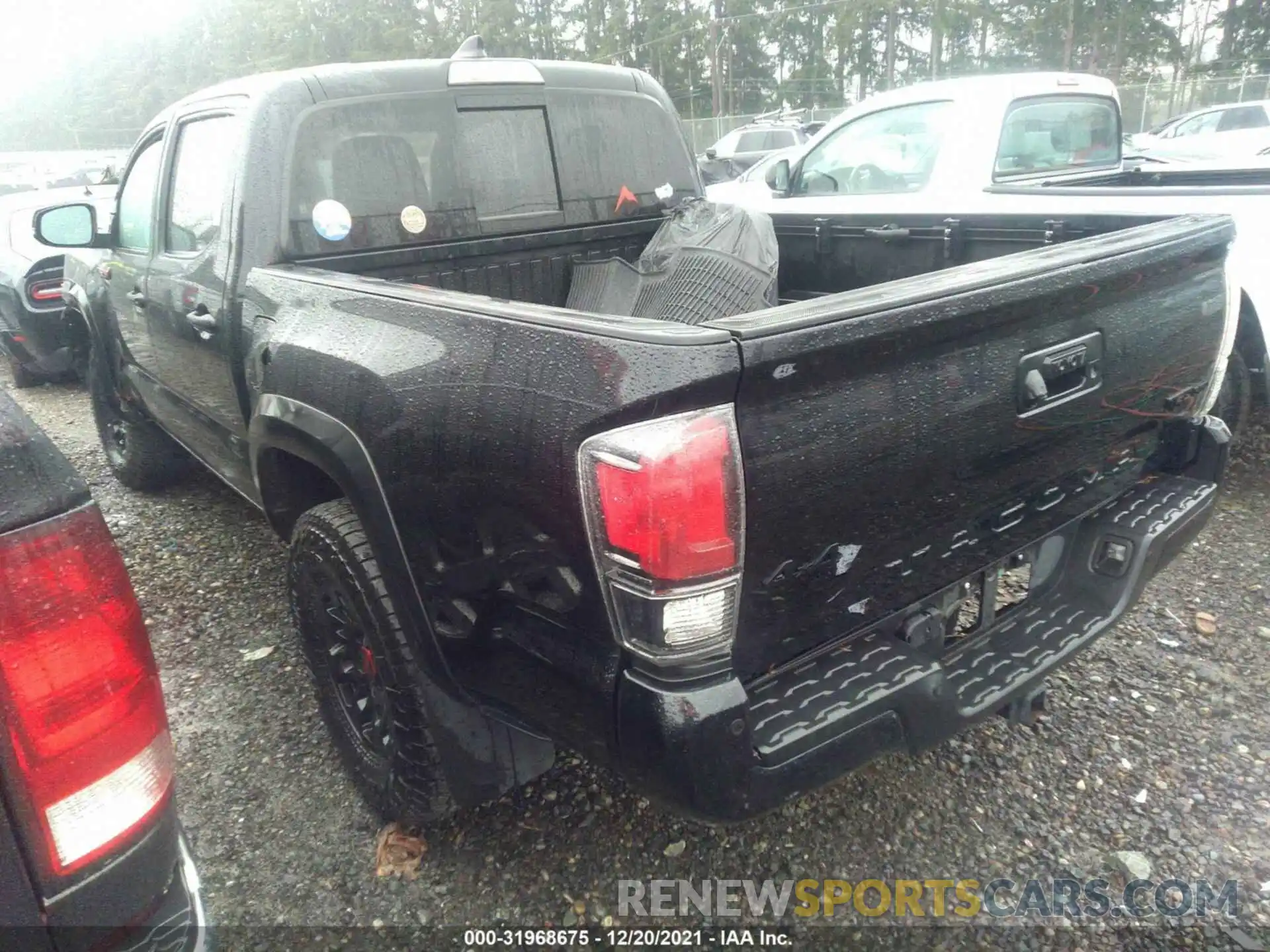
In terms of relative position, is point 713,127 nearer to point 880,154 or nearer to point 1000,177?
point 880,154

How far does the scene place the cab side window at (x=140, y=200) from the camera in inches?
138

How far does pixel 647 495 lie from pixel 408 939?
53.2 inches

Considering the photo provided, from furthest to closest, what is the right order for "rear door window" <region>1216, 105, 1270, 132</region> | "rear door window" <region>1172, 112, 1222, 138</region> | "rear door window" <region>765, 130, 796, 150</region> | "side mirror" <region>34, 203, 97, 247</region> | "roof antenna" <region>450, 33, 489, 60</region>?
"rear door window" <region>765, 130, 796, 150</region> < "rear door window" <region>1172, 112, 1222, 138</region> < "rear door window" <region>1216, 105, 1270, 132</region> < "side mirror" <region>34, 203, 97, 247</region> < "roof antenna" <region>450, 33, 489, 60</region>

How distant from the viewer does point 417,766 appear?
6.91ft

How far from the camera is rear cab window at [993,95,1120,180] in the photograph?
5039mm

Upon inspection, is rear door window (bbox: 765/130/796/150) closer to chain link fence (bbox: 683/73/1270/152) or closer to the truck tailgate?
chain link fence (bbox: 683/73/1270/152)

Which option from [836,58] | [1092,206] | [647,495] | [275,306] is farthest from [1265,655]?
[836,58]

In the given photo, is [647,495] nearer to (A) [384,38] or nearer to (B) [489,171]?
(B) [489,171]

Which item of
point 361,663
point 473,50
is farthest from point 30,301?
point 361,663

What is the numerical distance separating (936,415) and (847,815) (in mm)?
1230

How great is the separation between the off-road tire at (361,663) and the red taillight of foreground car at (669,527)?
0.78 metres

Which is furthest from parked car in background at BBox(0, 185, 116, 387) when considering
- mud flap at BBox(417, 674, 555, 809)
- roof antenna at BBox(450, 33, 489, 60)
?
mud flap at BBox(417, 674, 555, 809)

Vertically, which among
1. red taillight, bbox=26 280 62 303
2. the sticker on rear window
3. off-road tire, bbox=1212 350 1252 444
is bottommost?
off-road tire, bbox=1212 350 1252 444

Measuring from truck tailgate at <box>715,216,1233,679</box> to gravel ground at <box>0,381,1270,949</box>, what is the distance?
0.80 m
